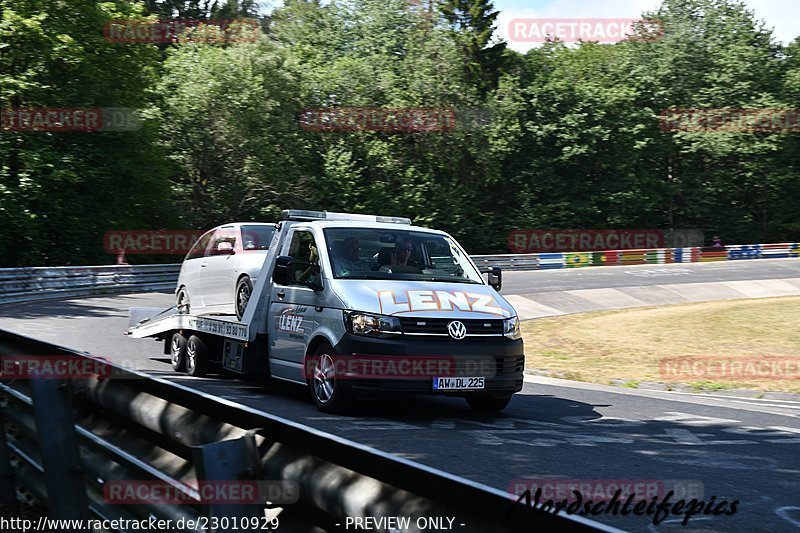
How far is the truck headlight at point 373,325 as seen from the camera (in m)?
9.16

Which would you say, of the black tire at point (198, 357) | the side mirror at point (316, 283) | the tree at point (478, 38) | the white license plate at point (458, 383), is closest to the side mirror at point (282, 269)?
the side mirror at point (316, 283)

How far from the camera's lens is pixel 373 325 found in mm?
9180

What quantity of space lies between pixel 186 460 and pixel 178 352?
10.1 meters

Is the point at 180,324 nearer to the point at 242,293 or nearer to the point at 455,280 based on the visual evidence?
the point at 242,293

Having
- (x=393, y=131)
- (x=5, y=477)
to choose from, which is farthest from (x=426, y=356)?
(x=393, y=131)

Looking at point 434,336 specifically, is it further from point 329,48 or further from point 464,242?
point 329,48

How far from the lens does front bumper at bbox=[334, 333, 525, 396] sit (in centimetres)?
908

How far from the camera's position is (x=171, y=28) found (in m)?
56.6

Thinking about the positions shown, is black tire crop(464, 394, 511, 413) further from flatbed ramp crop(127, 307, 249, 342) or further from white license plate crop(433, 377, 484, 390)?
flatbed ramp crop(127, 307, 249, 342)

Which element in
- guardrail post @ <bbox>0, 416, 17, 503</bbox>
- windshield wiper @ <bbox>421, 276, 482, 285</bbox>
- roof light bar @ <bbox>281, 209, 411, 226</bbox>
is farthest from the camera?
roof light bar @ <bbox>281, 209, 411, 226</bbox>

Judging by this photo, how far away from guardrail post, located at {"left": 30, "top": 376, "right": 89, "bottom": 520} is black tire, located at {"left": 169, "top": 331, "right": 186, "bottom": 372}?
878 cm

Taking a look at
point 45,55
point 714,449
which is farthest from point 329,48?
point 714,449

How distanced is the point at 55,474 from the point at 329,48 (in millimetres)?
68059

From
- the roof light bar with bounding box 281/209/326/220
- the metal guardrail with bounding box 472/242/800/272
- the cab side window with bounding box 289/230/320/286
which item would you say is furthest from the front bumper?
the metal guardrail with bounding box 472/242/800/272
